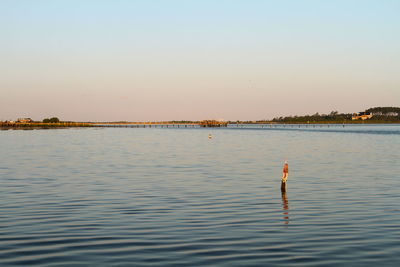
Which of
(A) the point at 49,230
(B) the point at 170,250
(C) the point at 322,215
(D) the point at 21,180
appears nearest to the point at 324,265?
(B) the point at 170,250

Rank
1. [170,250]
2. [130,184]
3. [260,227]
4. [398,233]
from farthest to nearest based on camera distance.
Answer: [130,184] < [260,227] < [398,233] < [170,250]

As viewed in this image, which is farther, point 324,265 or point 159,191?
point 159,191

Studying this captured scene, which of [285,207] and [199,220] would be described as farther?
[285,207]

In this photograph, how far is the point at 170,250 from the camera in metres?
15.9

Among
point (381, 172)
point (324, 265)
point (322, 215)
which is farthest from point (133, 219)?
point (381, 172)

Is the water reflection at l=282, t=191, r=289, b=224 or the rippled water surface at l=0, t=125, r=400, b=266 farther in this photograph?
the water reflection at l=282, t=191, r=289, b=224

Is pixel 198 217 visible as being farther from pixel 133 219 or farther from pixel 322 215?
pixel 322 215

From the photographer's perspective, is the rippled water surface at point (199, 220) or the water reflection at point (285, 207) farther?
the water reflection at point (285, 207)

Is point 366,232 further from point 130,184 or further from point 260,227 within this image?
point 130,184

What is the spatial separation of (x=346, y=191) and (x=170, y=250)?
17.5 metres

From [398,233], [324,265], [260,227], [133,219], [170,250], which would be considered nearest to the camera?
[324,265]

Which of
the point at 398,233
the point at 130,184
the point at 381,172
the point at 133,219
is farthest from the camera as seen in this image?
the point at 381,172

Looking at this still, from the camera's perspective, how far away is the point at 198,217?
71.4 feet

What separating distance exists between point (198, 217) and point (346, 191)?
12.3 meters
